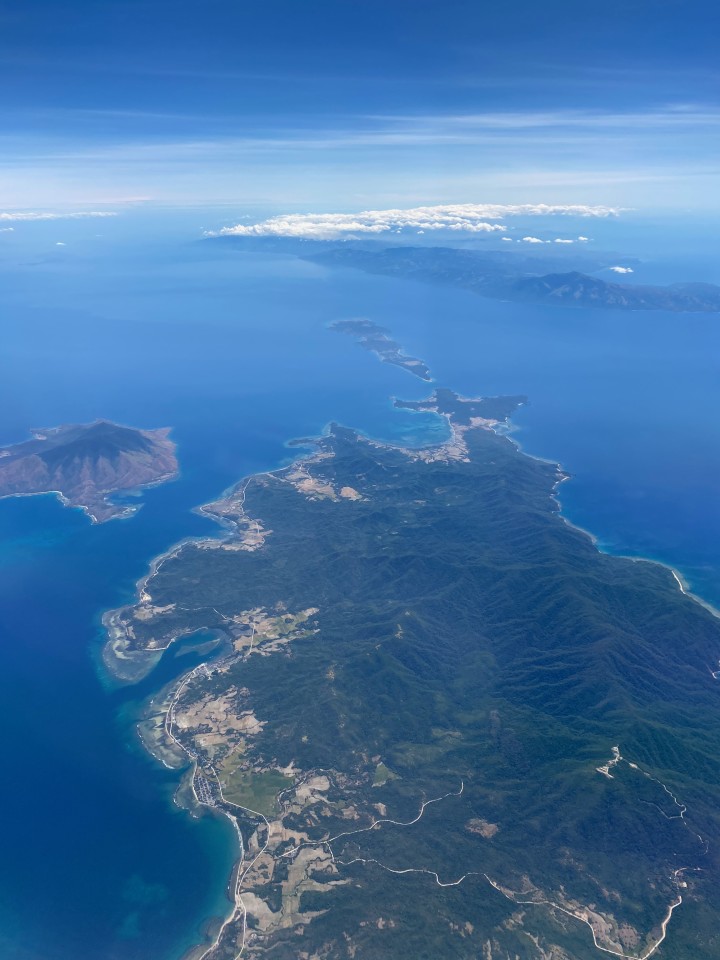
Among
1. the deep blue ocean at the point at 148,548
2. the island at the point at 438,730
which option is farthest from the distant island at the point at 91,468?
the island at the point at 438,730

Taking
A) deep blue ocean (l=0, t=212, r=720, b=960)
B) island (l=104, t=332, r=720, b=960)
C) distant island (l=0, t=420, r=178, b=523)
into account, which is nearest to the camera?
island (l=104, t=332, r=720, b=960)

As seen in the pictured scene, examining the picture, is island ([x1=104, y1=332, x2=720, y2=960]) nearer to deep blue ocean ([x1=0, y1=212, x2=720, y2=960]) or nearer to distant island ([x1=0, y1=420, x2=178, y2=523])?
deep blue ocean ([x1=0, y1=212, x2=720, y2=960])

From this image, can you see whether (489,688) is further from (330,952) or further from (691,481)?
(691,481)

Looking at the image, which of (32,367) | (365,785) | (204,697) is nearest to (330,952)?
(365,785)

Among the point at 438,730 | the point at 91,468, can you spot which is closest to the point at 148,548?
the point at 91,468

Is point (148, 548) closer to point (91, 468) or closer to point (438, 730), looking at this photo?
point (91, 468)

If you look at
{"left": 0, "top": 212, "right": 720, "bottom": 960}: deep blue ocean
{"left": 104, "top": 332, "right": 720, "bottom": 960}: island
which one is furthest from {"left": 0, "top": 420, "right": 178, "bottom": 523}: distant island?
{"left": 104, "top": 332, "right": 720, "bottom": 960}: island

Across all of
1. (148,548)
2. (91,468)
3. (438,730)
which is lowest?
(148,548)
